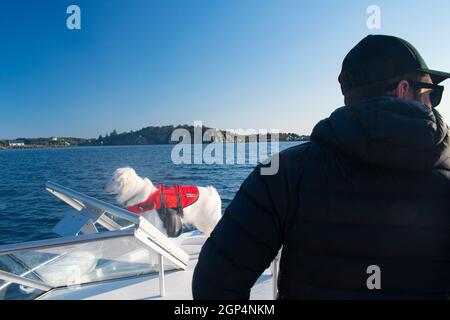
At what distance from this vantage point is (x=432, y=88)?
103 centimetres

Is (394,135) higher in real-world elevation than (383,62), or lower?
lower

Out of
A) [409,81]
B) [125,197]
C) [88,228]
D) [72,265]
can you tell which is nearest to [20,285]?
[72,265]

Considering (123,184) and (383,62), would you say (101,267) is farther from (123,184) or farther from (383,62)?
(383,62)

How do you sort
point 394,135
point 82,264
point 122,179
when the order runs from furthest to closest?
point 122,179 < point 82,264 < point 394,135

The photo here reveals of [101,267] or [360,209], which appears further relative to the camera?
[101,267]

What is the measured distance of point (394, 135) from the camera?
0.85m

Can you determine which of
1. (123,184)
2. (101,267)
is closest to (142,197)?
(123,184)

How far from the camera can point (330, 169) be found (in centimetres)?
93

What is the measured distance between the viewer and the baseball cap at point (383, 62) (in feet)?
3.27

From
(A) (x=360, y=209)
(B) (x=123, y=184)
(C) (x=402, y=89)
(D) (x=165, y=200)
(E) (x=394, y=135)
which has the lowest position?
(D) (x=165, y=200)

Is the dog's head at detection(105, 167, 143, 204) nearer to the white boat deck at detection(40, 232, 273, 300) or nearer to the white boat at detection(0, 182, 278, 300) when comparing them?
the white boat at detection(0, 182, 278, 300)

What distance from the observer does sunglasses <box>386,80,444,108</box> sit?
100 cm

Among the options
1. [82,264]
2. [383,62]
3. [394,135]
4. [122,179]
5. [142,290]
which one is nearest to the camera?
[394,135]
